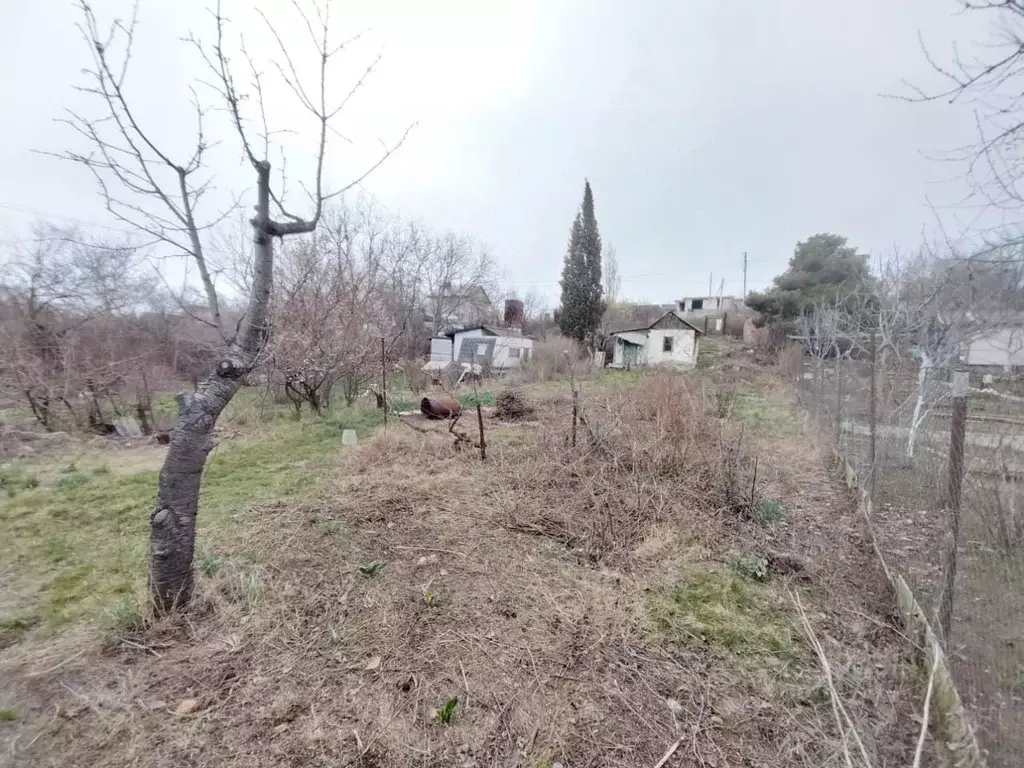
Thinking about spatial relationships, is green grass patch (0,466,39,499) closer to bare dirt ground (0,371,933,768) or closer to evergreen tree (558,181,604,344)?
bare dirt ground (0,371,933,768)

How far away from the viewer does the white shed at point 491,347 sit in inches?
886

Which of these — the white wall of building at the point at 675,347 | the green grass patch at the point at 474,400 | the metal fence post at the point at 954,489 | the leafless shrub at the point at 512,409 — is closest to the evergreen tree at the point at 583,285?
the white wall of building at the point at 675,347

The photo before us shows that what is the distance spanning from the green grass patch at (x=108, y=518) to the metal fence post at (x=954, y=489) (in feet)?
12.5

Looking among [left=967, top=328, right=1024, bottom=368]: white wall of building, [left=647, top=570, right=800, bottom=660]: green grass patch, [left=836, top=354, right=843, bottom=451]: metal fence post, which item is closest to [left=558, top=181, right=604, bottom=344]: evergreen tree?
[left=967, top=328, right=1024, bottom=368]: white wall of building

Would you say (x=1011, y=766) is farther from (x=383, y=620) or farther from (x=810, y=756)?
(x=383, y=620)

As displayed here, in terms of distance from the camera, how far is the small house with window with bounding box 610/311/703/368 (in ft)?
83.2

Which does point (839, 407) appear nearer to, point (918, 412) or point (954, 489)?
point (918, 412)

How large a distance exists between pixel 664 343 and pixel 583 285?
21.8 ft

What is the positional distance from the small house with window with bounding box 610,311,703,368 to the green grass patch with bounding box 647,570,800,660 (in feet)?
72.0

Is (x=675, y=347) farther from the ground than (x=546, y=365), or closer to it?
farther from the ground

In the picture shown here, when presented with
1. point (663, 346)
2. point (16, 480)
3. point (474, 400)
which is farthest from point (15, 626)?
point (663, 346)

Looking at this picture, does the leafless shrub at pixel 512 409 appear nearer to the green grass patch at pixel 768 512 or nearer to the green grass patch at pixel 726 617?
the green grass patch at pixel 768 512

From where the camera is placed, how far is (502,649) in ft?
7.75

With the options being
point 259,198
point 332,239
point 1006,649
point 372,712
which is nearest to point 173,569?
point 372,712
